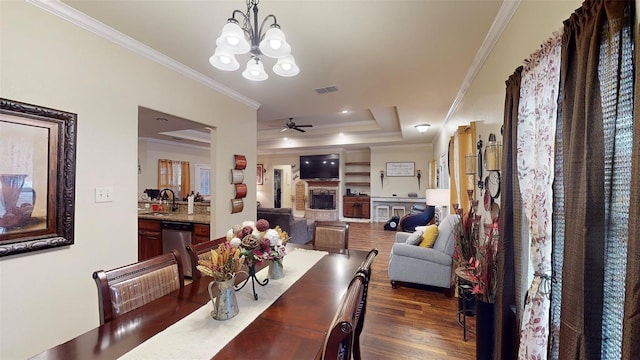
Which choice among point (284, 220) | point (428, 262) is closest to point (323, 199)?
point (284, 220)

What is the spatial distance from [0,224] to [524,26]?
3.45 m

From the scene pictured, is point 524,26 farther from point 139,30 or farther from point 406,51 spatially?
point 139,30

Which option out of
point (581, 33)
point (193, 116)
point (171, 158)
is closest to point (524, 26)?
point (581, 33)

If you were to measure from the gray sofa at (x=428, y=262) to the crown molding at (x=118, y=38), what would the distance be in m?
3.13

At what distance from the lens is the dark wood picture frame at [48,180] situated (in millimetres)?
1599

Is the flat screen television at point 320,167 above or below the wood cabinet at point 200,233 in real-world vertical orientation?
above

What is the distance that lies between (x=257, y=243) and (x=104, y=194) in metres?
1.62

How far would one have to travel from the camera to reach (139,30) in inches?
83.1

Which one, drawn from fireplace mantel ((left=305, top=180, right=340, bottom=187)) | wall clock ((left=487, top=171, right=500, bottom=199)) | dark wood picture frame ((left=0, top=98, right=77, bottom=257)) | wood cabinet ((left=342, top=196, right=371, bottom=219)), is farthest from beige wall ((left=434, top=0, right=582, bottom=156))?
fireplace mantel ((left=305, top=180, right=340, bottom=187))

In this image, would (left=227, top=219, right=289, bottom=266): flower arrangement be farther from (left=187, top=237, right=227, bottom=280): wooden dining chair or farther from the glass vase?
(left=187, top=237, right=227, bottom=280): wooden dining chair

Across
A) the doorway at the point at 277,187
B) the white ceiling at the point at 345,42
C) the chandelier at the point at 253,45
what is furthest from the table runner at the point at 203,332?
the doorway at the point at 277,187

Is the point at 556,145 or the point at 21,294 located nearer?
the point at 556,145

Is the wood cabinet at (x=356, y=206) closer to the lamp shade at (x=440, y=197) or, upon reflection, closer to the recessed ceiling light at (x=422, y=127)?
the recessed ceiling light at (x=422, y=127)

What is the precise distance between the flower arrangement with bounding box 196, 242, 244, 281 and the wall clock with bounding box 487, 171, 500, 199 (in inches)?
78.5
